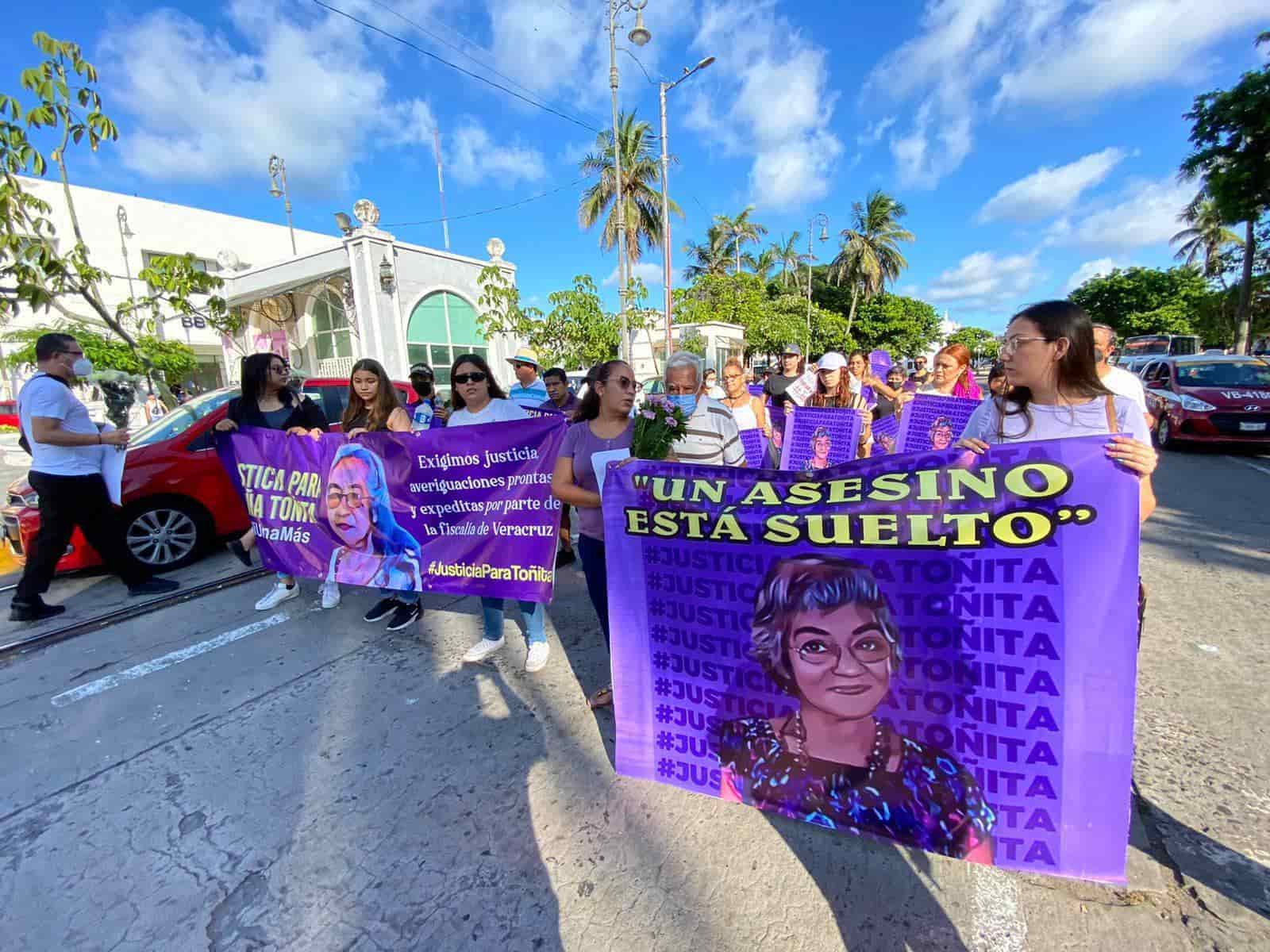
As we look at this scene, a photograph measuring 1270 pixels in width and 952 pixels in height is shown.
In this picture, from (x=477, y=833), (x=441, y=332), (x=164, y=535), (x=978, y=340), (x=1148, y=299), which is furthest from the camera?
(x=978, y=340)

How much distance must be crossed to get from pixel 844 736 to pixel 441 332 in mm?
18163

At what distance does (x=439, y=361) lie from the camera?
1806 cm

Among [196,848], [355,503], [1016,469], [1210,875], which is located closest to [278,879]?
[196,848]

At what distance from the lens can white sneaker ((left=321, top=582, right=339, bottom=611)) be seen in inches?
167

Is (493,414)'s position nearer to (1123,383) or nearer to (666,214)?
(1123,383)

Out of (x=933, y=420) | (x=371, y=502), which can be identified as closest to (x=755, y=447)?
(x=933, y=420)

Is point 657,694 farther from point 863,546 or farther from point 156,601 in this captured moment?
point 156,601

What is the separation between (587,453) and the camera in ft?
8.52

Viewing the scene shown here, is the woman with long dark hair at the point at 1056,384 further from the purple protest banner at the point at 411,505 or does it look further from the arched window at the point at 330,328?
the arched window at the point at 330,328

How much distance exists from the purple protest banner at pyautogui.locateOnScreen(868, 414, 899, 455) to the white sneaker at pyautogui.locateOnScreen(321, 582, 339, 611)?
4471 millimetres

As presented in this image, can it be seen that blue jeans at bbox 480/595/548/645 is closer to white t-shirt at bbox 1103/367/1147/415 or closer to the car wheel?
white t-shirt at bbox 1103/367/1147/415

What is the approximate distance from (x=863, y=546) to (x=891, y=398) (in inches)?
184

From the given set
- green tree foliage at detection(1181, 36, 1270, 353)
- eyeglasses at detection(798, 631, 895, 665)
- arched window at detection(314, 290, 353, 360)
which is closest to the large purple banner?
eyeglasses at detection(798, 631, 895, 665)

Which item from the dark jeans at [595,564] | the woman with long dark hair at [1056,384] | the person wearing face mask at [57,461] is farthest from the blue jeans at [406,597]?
the woman with long dark hair at [1056,384]
